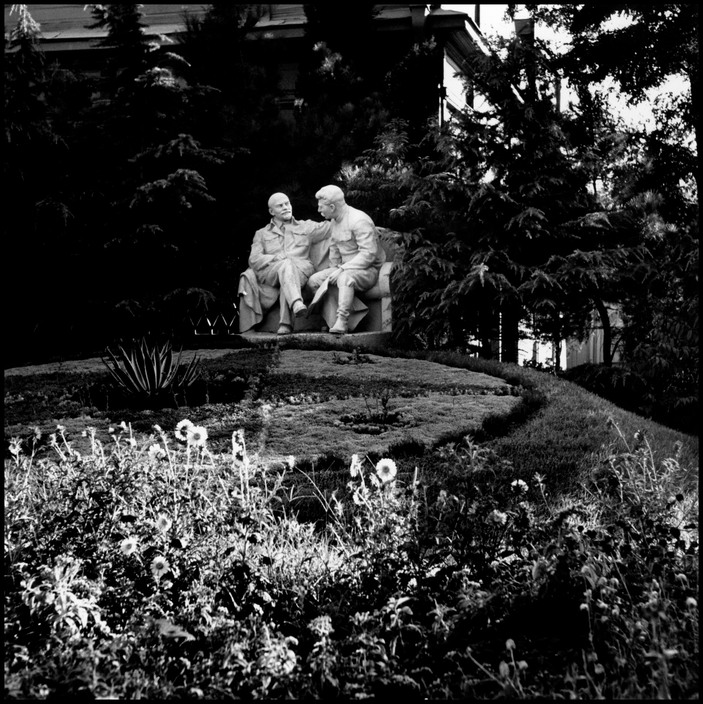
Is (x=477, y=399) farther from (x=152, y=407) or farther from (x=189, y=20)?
(x=189, y=20)

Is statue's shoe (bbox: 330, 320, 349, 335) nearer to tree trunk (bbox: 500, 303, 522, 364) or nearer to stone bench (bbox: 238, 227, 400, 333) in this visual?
stone bench (bbox: 238, 227, 400, 333)

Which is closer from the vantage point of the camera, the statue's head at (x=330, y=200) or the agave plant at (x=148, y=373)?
the agave plant at (x=148, y=373)

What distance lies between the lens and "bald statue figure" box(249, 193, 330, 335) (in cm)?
998

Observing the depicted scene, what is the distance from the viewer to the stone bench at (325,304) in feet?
32.6

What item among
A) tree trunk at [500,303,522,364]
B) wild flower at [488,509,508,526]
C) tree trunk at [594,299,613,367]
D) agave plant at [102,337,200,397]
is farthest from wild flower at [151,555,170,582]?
tree trunk at [594,299,613,367]

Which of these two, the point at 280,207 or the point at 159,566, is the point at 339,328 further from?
the point at 159,566

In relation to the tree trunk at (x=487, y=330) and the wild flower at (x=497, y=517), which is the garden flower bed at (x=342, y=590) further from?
the tree trunk at (x=487, y=330)

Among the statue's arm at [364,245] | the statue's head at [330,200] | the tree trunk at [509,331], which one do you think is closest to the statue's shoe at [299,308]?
the statue's arm at [364,245]

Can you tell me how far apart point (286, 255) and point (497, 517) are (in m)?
7.63

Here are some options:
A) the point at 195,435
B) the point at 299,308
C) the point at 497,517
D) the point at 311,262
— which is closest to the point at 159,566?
the point at 195,435

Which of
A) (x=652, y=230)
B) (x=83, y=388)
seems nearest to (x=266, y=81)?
(x=652, y=230)

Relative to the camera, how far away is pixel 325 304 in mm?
10094

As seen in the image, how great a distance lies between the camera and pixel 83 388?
744cm

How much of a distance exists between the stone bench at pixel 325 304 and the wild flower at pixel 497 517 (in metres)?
6.79
